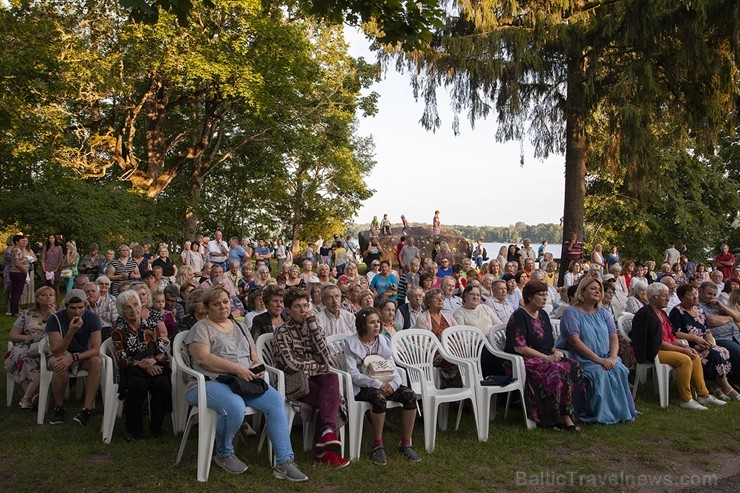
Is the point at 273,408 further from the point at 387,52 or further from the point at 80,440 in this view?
the point at 387,52

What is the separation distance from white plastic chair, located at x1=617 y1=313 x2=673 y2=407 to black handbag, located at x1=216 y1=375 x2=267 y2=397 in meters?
3.66

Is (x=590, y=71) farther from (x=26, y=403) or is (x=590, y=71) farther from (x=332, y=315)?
(x=26, y=403)

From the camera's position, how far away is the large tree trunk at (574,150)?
13.1 m

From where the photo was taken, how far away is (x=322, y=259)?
58.8ft


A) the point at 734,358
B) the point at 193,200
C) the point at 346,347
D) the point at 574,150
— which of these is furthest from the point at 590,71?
the point at 193,200

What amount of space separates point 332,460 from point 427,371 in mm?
1473

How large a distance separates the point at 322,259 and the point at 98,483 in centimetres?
1420

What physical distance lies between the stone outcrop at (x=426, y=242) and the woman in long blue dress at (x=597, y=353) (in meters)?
11.2

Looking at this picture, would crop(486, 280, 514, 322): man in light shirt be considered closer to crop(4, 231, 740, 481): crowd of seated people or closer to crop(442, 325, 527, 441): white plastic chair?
crop(4, 231, 740, 481): crowd of seated people

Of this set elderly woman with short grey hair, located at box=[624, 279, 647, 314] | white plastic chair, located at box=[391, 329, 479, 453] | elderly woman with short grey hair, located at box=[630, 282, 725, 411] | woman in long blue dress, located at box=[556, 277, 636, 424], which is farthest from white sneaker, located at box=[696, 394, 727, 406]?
white plastic chair, located at box=[391, 329, 479, 453]

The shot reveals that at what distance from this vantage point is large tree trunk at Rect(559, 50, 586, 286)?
13.1 meters

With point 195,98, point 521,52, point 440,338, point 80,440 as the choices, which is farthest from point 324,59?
point 80,440

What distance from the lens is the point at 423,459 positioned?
4.29 m

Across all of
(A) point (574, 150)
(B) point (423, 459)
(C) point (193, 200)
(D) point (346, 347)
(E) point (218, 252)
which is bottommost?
(B) point (423, 459)
